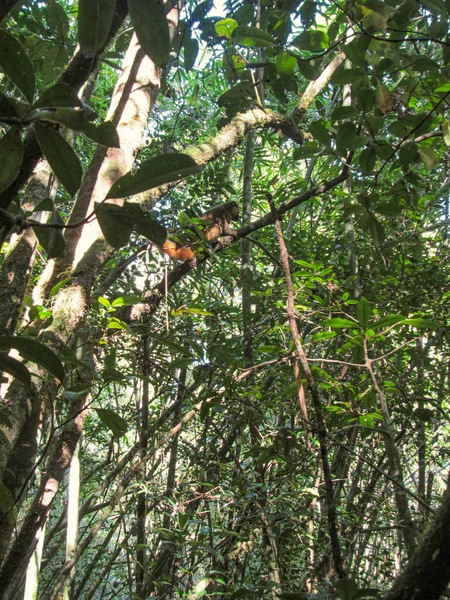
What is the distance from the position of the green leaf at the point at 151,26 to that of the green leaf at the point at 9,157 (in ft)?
0.52

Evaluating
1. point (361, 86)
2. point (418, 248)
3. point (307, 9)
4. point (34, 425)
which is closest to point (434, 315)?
point (418, 248)

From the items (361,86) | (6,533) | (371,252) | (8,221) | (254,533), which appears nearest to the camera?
(8,221)

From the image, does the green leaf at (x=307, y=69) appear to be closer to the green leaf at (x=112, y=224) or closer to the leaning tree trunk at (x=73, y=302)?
the leaning tree trunk at (x=73, y=302)

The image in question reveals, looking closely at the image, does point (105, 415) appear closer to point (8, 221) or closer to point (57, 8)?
point (8, 221)

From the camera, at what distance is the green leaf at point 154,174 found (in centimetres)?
46

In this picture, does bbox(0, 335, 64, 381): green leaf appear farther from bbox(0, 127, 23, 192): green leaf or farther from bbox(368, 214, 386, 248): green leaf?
bbox(368, 214, 386, 248): green leaf

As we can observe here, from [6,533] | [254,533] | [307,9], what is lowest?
[6,533]

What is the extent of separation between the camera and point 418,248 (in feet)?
5.85

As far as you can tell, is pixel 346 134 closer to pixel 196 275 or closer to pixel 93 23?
pixel 93 23

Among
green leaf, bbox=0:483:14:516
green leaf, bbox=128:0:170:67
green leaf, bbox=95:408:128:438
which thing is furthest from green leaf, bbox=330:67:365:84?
green leaf, bbox=0:483:14:516

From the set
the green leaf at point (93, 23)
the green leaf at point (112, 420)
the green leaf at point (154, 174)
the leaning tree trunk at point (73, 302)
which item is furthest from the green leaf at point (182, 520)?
the green leaf at point (93, 23)

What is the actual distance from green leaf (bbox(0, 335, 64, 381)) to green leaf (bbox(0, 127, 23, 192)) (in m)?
0.14

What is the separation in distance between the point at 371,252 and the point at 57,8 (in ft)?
4.57

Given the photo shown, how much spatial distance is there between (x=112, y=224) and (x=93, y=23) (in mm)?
196
